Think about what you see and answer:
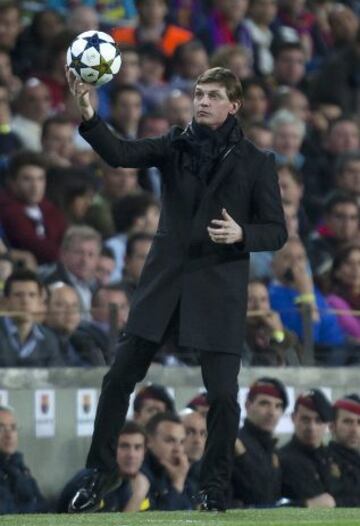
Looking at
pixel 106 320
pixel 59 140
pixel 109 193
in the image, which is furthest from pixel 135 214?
pixel 106 320

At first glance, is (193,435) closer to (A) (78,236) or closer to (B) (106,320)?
(B) (106,320)

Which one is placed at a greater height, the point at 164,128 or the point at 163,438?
the point at 164,128

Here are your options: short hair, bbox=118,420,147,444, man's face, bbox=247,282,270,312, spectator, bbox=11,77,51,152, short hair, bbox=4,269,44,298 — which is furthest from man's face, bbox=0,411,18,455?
spectator, bbox=11,77,51,152

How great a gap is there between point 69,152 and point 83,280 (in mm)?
2288

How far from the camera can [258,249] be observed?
9891mm

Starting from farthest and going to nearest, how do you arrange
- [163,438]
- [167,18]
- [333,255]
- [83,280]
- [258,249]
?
[167,18], [333,255], [83,280], [163,438], [258,249]

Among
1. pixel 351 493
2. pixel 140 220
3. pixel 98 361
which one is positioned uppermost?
pixel 140 220

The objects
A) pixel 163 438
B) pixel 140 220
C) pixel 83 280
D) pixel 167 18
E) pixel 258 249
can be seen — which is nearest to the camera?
pixel 258 249

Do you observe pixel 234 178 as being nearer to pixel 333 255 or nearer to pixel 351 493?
pixel 351 493

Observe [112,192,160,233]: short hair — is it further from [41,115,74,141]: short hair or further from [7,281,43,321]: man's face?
[7,281,43,321]: man's face

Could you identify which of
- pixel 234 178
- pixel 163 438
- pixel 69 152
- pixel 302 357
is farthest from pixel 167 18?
pixel 234 178

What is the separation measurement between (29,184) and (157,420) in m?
2.48

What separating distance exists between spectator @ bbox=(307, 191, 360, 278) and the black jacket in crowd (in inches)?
130

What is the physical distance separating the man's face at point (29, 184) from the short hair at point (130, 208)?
0.84 metres
